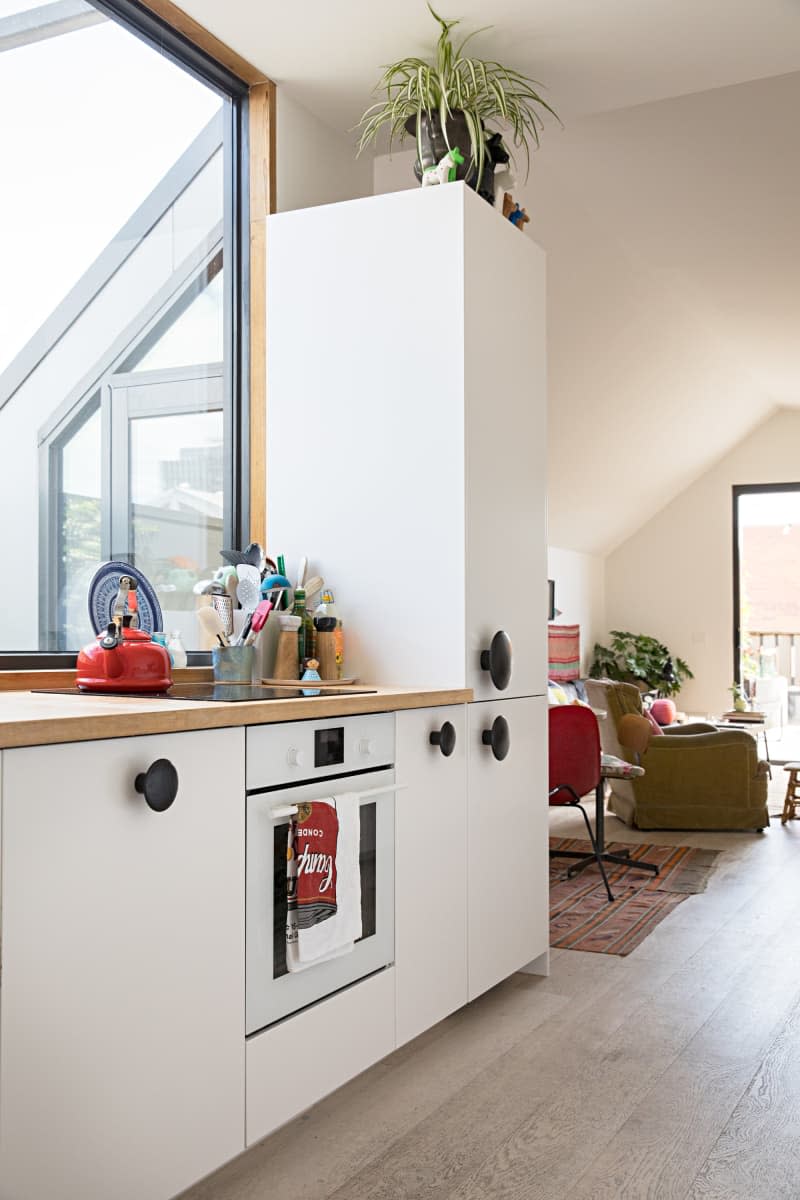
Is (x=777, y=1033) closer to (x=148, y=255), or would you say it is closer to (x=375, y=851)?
(x=375, y=851)

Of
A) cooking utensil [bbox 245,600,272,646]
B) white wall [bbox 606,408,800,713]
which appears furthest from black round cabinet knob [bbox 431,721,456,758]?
white wall [bbox 606,408,800,713]

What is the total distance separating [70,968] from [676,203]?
515 cm

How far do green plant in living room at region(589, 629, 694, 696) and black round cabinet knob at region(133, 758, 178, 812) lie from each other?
384 inches

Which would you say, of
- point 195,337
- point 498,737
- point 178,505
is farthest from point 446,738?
point 195,337

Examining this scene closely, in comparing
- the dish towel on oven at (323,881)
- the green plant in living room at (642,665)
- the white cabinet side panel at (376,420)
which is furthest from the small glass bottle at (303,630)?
the green plant in living room at (642,665)

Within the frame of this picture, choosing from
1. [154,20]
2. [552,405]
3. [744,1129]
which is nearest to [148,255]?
[154,20]

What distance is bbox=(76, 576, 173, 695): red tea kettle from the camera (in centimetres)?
225

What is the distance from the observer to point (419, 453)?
9.29 feet

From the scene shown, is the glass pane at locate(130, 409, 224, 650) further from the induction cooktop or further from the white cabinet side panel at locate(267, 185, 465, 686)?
the induction cooktop

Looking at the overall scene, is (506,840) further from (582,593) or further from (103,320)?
(582,593)

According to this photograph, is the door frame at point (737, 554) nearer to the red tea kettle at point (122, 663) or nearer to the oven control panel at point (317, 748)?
the oven control panel at point (317, 748)

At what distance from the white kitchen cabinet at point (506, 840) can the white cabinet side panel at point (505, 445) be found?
94mm

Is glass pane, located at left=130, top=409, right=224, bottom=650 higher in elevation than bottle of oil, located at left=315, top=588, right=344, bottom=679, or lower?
higher

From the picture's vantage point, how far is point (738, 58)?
121 inches
